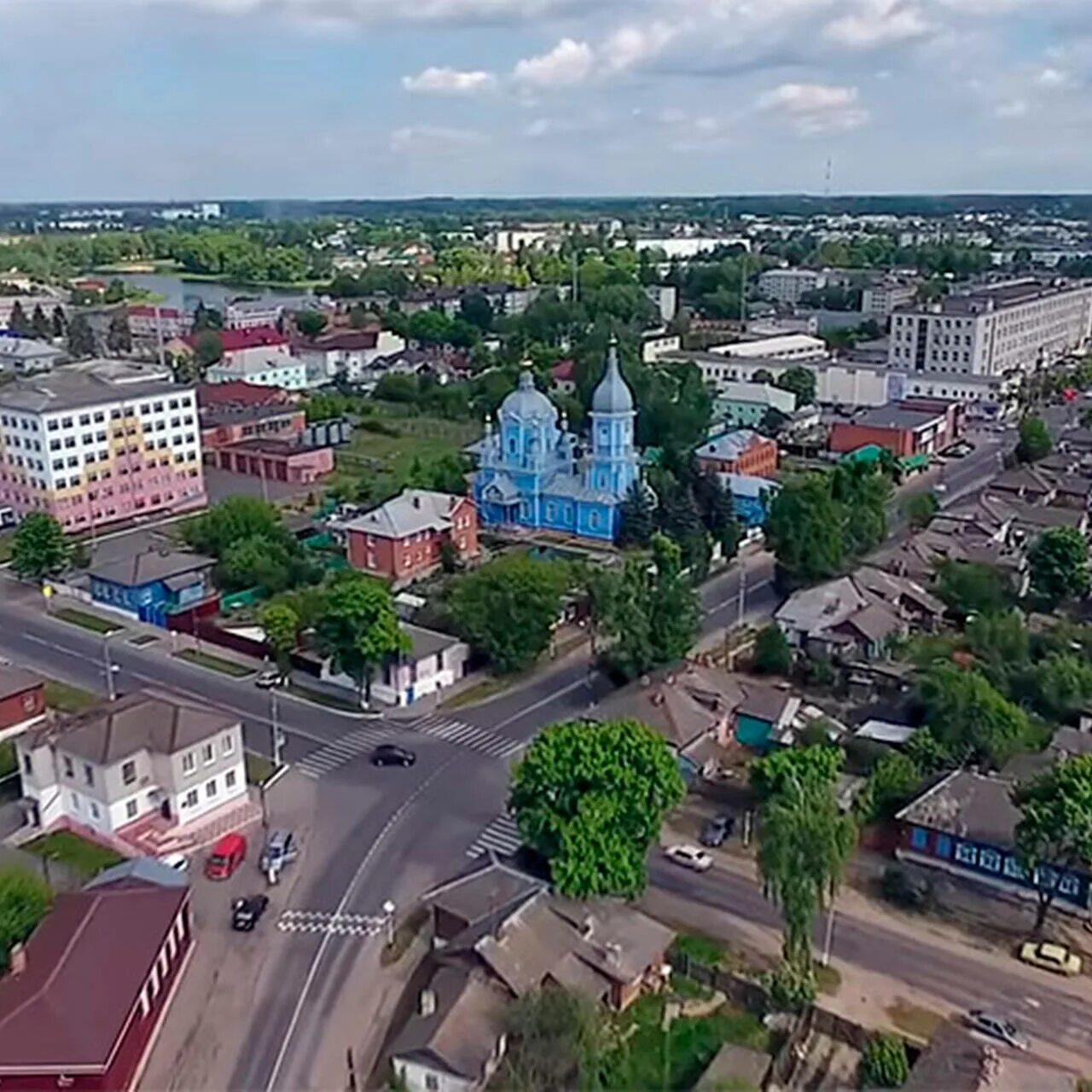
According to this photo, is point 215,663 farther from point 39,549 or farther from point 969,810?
point 969,810

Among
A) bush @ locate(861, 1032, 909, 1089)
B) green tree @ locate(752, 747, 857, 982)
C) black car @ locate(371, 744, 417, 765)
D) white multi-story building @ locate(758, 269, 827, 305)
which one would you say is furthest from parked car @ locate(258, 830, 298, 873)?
white multi-story building @ locate(758, 269, 827, 305)

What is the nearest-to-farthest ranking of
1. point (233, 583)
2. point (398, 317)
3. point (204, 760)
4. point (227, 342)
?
point (204, 760) < point (233, 583) < point (227, 342) < point (398, 317)

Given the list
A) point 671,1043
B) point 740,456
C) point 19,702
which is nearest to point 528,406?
point 740,456

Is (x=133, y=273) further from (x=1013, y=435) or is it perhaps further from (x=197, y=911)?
(x=197, y=911)

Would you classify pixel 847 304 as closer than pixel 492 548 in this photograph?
No

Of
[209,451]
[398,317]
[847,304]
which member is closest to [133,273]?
[398,317]

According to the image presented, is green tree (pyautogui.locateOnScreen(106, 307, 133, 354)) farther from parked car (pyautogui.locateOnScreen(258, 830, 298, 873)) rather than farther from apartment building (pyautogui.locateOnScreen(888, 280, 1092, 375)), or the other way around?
parked car (pyautogui.locateOnScreen(258, 830, 298, 873))

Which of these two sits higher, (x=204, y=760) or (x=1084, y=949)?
(x=204, y=760)
